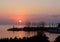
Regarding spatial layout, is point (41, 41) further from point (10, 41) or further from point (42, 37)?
point (10, 41)

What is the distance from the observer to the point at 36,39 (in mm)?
38906

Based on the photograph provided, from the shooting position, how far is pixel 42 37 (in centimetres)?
4050

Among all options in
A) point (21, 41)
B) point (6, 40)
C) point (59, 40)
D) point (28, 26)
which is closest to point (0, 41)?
point (6, 40)

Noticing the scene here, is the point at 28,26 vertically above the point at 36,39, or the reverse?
the point at 36,39

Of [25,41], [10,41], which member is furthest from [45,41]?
[10,41]

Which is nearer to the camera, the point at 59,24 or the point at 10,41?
the point at 10,41

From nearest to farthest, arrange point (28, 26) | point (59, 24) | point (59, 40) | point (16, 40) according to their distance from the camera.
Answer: point (59, 40)
point (16, 40)
point (59, 24)
point (28, 26)

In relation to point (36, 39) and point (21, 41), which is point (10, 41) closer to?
point (21, 41)

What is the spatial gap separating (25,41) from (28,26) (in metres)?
112

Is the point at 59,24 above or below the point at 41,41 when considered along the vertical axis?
below

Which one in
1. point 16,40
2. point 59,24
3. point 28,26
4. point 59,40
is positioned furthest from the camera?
point 28,26

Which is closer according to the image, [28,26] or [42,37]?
[42,37]

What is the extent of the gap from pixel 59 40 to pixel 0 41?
31.3ft

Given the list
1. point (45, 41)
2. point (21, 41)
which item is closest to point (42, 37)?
point (45, 41)
